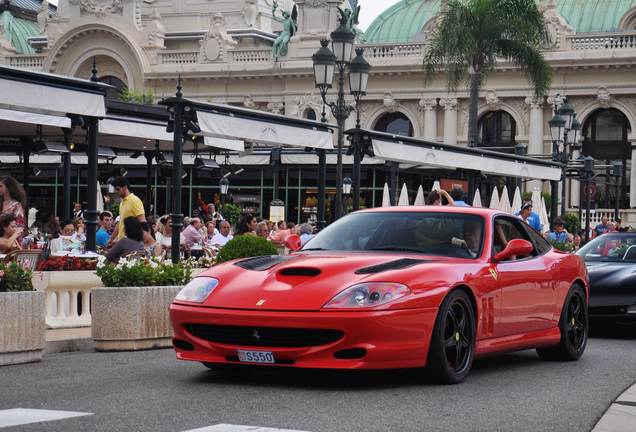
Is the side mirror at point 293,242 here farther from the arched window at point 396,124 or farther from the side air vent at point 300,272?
the arched window at point 396,124

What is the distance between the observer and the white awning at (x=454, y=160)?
19.0 meters

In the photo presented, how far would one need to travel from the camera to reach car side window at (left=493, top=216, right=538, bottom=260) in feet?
31.6

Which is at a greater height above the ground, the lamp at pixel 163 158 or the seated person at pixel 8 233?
the lamp at pixel 163 158

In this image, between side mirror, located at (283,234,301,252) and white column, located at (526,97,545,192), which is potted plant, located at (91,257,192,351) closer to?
side mirror, located at (283,234,301,252)

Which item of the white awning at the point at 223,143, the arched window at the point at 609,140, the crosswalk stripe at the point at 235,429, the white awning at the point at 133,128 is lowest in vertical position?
the crosswalk stripe at the point at 235,429

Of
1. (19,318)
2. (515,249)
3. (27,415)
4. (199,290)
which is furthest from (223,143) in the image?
(27,415)

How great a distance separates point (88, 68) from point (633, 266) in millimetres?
61703

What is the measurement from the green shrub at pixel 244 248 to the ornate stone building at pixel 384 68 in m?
42.7

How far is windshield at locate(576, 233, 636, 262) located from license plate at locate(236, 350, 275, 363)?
8.27m

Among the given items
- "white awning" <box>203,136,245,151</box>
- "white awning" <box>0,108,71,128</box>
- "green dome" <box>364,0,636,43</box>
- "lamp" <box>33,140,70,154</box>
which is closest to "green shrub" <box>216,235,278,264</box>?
"white awning" <box>0,108,71,128</box>

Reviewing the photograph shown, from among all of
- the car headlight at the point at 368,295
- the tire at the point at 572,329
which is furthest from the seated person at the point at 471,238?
the tire at the point at 572,329

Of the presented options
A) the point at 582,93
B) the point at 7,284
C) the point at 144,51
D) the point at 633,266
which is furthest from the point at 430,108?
the point at 7,284

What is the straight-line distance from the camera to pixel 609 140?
6278cm

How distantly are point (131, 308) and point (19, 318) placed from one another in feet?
4.69
